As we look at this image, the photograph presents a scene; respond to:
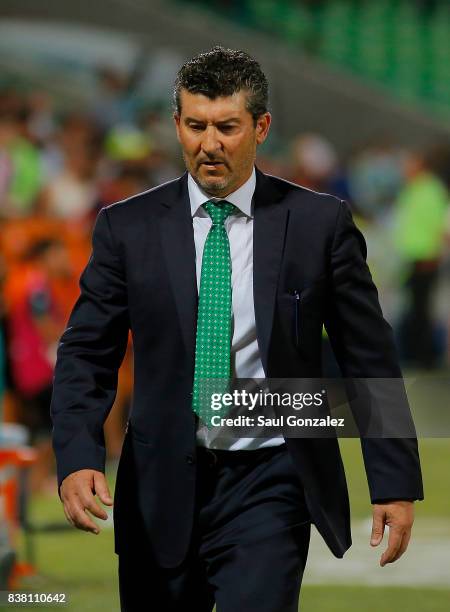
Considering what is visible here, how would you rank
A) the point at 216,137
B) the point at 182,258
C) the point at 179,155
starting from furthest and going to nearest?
the point at 179,155 → the point at 182,258 → the point at 216,137

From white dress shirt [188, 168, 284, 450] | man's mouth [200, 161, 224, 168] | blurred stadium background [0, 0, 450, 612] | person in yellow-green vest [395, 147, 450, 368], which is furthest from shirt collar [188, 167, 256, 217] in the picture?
person in yellow-green vest [395, 147, 450, 368]

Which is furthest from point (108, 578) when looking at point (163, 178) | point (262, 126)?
point (163, 178)

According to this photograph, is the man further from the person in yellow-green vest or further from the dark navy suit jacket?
the person in yellow-green vest

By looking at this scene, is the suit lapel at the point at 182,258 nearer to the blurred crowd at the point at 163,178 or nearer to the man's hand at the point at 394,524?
the man's hand at the point at 394,524

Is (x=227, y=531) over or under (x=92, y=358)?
under

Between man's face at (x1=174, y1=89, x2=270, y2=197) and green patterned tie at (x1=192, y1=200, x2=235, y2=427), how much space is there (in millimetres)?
162

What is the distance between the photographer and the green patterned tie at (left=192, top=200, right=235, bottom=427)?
9.62 feet

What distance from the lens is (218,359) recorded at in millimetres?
2939

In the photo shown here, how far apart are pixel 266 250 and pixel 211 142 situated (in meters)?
0.27

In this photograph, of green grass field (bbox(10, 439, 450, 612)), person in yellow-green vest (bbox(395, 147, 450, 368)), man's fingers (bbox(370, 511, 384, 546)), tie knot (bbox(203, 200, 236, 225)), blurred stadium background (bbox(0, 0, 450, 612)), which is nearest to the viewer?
man's fingers (bbox(370, 511, 384, 546))

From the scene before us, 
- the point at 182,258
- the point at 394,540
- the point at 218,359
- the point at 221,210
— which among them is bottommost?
the point at 394,540

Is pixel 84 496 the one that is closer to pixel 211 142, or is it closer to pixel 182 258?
pixel 182 258

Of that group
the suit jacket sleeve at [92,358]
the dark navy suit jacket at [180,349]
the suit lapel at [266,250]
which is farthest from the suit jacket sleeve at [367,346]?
the suit jacket sleeve at [92,358]

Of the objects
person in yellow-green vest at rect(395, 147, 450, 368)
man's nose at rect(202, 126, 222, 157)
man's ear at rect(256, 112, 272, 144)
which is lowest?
man's nose at rect(202, 126, 222, 157)
